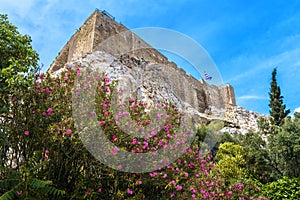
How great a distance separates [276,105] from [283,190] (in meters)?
16.8

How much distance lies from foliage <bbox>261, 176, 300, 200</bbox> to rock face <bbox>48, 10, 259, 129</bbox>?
17.5 ft

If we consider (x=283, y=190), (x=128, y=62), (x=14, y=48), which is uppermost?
(x=128, y=62)

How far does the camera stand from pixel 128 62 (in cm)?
1531

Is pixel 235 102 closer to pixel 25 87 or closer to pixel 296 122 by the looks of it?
pixel 296 122

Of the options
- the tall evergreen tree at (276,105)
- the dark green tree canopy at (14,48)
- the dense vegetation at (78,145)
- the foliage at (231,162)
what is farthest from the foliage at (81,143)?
the tall evergreen tree at (276,105)

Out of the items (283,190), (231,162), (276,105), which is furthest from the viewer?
(276,105)

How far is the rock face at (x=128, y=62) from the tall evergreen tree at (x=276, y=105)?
1697 mm

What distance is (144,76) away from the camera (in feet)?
50.0

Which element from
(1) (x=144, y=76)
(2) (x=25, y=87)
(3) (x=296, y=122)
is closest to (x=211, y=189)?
(2) (x=25, y=87)

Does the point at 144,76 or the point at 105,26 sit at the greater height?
the point at 105,26

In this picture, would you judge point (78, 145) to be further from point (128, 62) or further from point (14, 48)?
point (128, 62)

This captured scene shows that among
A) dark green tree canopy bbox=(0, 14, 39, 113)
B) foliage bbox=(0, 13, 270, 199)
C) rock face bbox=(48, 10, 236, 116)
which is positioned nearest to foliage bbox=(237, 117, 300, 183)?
rock face bbox=(48, 10, 236, 116)

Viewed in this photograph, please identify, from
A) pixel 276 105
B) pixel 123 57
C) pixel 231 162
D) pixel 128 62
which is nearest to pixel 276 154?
pixel 231 162

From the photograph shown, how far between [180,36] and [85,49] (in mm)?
8521
